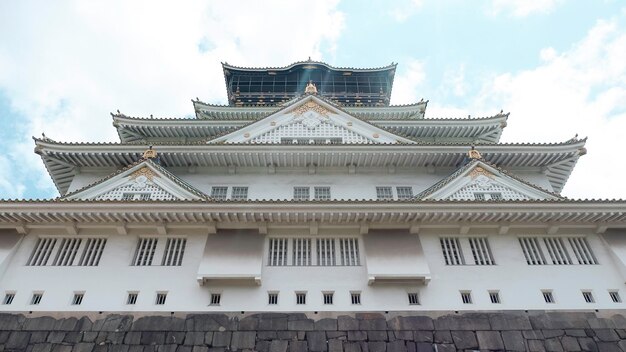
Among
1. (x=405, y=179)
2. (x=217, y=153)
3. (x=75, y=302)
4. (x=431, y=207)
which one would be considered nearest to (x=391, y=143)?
(x=405, y=179)

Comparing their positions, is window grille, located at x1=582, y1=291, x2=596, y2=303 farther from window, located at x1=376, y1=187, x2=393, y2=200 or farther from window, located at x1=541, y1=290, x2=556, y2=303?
window, located at x1=376, y1=187, x2=393, y2=200

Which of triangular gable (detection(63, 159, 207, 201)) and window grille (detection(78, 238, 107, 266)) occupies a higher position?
triangular gable (detection(63, 159, 207, 201))

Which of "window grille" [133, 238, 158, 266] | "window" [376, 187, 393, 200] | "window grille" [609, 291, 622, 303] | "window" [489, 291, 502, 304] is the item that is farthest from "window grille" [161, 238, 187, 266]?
"window grille" [609, 291, 622, 303]

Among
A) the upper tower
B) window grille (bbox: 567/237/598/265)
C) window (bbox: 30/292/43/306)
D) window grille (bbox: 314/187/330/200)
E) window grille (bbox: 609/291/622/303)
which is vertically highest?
the upper tower

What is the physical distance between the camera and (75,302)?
11031mm

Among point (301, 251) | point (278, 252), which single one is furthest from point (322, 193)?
point (278, 252)

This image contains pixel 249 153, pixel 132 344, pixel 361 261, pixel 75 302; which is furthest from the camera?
pixel 249 153

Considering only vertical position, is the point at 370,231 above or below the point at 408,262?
above

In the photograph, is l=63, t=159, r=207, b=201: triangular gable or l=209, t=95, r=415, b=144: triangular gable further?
l=209, t=95, r=415, b=144: triangular gable

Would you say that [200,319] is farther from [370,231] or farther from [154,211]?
[370,231]

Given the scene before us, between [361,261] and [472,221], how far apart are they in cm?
382

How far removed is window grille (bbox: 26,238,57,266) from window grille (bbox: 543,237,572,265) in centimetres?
1600

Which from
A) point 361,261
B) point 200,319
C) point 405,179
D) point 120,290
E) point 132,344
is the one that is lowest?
point 132,344

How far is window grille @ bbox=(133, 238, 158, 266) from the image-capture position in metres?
11.9
